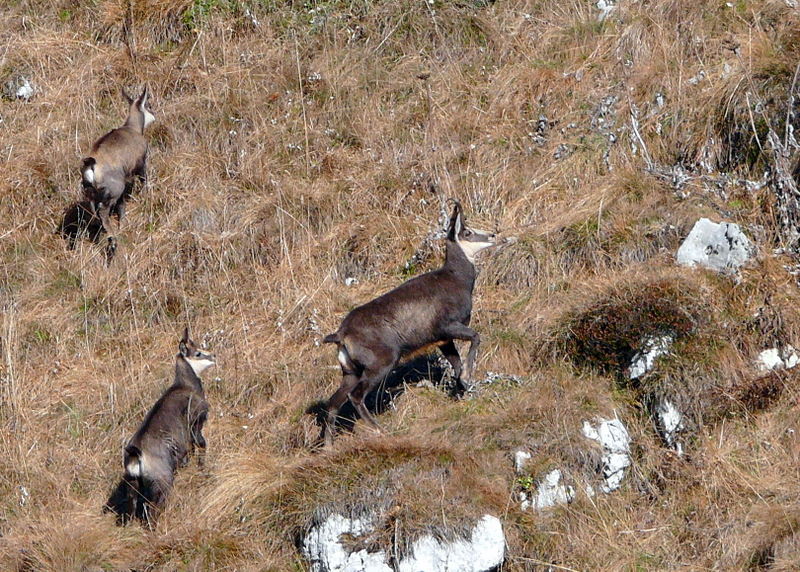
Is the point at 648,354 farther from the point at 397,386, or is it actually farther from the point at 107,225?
the point at 107,225

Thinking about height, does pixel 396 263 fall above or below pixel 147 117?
below

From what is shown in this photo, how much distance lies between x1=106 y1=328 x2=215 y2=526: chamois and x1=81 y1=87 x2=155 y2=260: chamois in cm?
228

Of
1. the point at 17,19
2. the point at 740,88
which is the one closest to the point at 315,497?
the point at 740,88

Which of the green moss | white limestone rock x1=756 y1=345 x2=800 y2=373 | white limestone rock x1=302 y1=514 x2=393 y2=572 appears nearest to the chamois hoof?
white limestone rock x1=302 y1=514 x2=393 y2=572

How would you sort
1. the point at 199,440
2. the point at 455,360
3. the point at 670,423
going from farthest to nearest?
the point at 455,360 < the point at 199,440 < the point at 670,423

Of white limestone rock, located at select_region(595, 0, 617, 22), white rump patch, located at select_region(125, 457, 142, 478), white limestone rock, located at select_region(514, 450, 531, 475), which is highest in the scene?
white limestone rock, located at select_region(595, 0, 617, 22)

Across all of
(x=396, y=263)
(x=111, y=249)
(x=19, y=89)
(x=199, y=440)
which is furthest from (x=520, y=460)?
(x=19, y=89)

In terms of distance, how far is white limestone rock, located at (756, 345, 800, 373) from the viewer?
8719mm

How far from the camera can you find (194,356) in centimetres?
923

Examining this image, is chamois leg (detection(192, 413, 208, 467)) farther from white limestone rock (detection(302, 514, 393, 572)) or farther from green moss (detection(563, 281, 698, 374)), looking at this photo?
green moss (detection(563, 281, 698, 374))

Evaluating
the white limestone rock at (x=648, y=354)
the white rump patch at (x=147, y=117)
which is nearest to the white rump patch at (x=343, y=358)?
the white limestone rock at (x=648, y=354)

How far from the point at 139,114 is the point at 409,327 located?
4478mm

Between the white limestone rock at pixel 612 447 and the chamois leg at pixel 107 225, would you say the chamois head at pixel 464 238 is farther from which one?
Result: the chamois leg at pixel 107 225

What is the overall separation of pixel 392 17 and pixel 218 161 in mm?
2607
